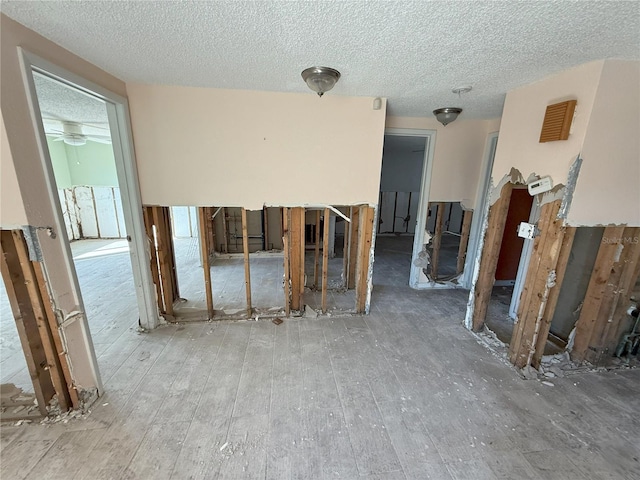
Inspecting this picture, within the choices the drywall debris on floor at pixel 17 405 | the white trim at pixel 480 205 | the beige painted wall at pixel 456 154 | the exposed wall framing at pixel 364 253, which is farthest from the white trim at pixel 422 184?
the drywall debris on floor at pixel 17 405

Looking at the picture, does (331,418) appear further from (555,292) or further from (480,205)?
(480,205)

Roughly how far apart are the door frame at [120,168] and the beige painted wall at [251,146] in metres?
0.11

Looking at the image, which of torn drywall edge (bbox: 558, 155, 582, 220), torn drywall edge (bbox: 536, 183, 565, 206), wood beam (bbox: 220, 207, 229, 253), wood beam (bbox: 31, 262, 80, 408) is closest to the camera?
wood beam (bbox: 31, 262, 80, 408)

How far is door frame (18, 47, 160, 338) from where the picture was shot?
1.49 metres

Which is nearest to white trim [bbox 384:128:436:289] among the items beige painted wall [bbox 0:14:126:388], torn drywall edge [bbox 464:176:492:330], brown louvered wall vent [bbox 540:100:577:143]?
torn drywall edge [bbox 464:176:492:330]

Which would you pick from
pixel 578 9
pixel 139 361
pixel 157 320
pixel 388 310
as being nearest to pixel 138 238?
pixel 157 320

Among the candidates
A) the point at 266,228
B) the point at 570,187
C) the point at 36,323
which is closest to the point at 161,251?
the point at 36,323

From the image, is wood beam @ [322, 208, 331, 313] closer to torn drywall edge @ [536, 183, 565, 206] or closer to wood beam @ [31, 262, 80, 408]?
torn drywall edge @ [536, 183, 565, 206]

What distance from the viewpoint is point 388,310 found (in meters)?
3.33

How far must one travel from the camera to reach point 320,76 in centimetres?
193

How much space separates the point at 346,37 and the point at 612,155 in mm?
1959

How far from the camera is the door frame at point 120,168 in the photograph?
149cm

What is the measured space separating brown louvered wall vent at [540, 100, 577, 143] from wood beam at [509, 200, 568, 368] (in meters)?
0.47

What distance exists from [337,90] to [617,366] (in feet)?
11.3
